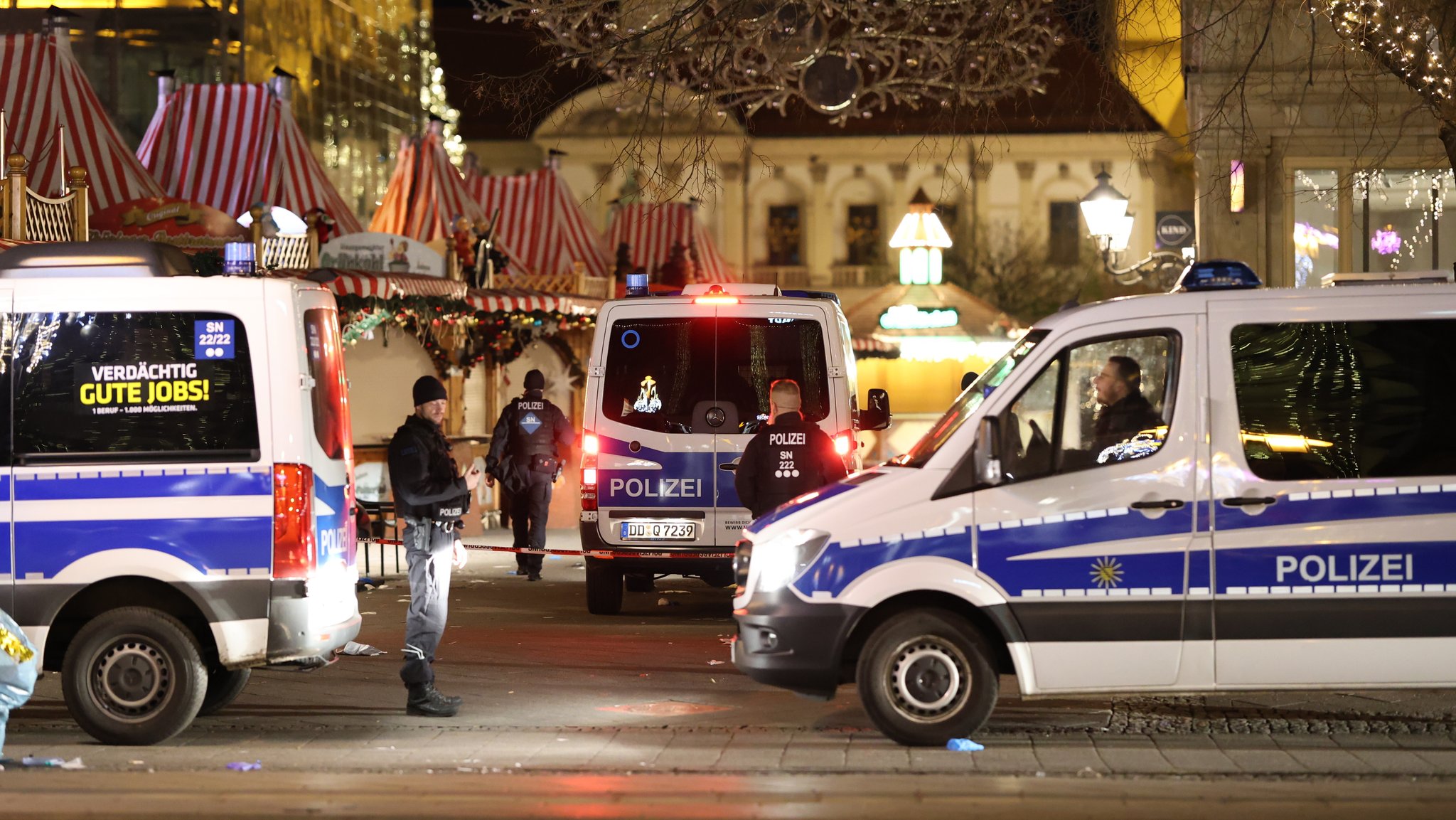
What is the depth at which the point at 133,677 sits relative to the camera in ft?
29.1

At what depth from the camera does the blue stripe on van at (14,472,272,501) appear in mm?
8750

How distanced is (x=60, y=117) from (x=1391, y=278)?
17089 mm

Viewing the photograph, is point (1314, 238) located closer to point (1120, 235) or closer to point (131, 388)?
point (1120, 235)

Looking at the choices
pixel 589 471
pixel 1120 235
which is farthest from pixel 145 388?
pixel 1120 235

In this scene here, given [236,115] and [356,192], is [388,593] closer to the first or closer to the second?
[236,115]

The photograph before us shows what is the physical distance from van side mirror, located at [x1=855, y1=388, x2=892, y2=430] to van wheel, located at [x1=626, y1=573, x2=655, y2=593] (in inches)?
86.2

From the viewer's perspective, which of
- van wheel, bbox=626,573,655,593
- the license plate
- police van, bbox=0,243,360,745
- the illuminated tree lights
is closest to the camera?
police van, bbox=0,243,360,745

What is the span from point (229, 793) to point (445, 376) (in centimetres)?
1785

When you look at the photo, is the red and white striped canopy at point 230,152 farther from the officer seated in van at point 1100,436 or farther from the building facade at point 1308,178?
the officer seated in van at point 1100,436

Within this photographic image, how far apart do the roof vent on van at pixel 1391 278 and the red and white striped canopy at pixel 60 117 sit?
52.2 feet

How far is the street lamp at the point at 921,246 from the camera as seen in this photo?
93.2 ft

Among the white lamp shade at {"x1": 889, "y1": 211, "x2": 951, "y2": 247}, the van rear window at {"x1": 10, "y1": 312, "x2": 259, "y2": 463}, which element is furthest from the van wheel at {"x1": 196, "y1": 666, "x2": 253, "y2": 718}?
the white lamp shade at {"x1": 889, "y1": 211, "x2": 951, "y2": 247}

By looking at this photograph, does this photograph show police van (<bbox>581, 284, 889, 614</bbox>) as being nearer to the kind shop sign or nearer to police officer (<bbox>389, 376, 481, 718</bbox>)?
police officer (<bbox>389, 376, 481, 718</bbox>)

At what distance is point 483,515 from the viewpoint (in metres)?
24.8
